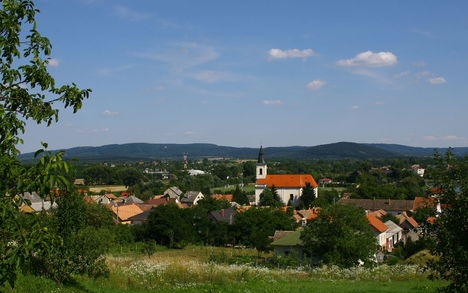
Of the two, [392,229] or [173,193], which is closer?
[392,229]

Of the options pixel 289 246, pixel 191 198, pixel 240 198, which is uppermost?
pixel 289 246

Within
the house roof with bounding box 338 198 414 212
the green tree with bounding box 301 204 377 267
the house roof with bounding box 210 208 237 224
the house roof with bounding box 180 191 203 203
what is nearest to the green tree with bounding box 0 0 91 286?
the green tree with bounding box 301 204 377 267

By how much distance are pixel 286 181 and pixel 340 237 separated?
251 ft

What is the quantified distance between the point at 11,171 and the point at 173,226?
1798 inches

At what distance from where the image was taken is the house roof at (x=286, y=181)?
103688mm

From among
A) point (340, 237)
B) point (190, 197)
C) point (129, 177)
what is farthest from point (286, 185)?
point (340, 237)

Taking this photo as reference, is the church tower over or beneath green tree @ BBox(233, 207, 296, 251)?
over

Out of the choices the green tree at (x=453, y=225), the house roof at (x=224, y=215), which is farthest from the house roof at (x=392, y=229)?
the green tree at (x=453, y=225)

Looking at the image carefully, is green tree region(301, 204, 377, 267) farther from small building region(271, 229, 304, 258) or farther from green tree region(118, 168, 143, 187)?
green tree region(118, 168, 143, 187)

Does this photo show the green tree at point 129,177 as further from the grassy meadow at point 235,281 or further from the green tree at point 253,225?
the grassy meadow at point 235,281

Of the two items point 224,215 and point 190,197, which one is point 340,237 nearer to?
point 224,215

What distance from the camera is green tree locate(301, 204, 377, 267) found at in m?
28.0

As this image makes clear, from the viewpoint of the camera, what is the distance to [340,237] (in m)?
28.8

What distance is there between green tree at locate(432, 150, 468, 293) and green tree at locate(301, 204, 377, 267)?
18522mm
